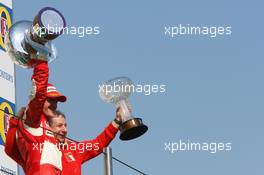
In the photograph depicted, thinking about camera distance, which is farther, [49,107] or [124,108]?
[124,108]

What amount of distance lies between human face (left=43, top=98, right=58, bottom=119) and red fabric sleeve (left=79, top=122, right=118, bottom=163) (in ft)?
1.40

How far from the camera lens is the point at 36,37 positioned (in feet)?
24.5

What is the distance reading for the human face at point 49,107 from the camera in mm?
7973

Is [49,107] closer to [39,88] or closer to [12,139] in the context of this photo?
[12,139]

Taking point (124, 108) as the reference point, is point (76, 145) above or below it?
below

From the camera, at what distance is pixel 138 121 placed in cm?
778

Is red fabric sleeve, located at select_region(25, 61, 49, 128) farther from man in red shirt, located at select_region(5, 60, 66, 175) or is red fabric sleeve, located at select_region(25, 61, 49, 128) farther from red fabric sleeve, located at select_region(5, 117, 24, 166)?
red fabric sleeve, located at select_region(5, 117, 24, 166)

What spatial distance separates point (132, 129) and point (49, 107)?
0.77m

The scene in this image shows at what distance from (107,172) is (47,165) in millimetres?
662

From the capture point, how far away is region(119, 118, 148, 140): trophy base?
7.74 metres

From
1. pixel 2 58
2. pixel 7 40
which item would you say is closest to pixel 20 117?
pixel 7 40

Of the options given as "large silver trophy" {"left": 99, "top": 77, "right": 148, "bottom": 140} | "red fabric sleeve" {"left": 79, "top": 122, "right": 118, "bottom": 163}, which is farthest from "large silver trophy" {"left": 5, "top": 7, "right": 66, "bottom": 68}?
"red fabric sleeve" {"left": 79, "top": 122, "right": 118, "bottom": 163}

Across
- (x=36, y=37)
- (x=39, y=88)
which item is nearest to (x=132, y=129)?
(x=39, y=88)

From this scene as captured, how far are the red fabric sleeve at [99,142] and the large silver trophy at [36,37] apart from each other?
3.24ft
